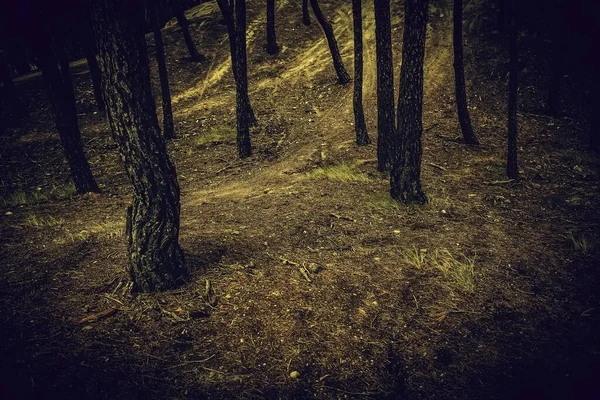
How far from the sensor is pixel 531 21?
18.2 metres

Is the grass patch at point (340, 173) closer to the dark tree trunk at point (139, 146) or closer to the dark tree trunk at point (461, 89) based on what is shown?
the dark tree trunk at point (461, 89)

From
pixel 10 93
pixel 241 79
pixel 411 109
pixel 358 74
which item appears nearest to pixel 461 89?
pixel 358 74

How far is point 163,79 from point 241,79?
434 centimetres

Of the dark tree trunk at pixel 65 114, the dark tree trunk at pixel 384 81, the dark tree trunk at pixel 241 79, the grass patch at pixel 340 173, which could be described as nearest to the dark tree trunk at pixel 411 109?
the grass patch at pixel 340 173

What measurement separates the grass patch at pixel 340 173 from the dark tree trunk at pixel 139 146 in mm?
6028

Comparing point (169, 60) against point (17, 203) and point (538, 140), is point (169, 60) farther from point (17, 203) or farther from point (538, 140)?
point (538, 140)

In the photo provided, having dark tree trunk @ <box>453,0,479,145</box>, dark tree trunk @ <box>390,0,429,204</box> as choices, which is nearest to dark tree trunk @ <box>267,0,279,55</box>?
Result: dark tree trunk @ <box>453,0,479,145</box>

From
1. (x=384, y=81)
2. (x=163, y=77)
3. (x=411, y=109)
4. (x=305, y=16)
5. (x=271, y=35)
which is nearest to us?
(x=411, y=109)

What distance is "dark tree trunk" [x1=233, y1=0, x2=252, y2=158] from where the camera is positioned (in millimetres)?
12688

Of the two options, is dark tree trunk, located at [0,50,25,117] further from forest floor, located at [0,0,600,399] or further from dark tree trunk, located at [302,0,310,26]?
dark tree trunk, located at [302,0,310,26]

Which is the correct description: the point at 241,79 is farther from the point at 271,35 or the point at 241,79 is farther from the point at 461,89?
the point at 271,35

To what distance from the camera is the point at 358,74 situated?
1198cm

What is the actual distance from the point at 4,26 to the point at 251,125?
933 cm

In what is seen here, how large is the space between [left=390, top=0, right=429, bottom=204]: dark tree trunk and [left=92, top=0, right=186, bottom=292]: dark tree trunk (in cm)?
531
